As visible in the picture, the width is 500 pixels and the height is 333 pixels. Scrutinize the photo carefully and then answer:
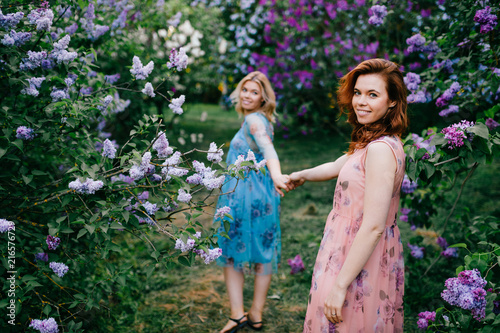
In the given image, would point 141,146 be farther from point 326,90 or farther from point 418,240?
point 326,90

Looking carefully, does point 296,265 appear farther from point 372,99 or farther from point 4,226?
point 4,226

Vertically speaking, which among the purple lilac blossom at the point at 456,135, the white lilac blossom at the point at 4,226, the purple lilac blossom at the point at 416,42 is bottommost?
the white lilac blossom at the point at 4,226

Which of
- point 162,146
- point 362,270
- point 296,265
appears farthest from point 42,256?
point 296,265

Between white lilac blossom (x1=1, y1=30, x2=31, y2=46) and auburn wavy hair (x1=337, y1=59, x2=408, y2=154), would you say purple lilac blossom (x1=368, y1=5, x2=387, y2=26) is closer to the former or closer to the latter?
auburn wavy hair (x1=337, y1=59, x2=408, y2=154)

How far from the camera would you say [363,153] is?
5.28 ft

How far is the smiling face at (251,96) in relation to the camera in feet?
9.10

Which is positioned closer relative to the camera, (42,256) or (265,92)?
(42,256)

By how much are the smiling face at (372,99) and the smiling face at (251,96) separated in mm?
1215

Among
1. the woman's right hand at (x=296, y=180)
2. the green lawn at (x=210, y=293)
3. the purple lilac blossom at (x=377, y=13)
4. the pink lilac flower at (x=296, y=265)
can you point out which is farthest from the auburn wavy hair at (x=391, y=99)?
the pink lilac flower at (x=296, y=265)

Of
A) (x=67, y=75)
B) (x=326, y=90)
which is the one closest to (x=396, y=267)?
(x=67, y=75)

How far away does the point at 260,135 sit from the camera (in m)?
2.60

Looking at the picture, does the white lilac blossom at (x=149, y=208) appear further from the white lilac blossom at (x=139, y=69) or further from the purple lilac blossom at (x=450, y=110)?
the purple lilac blossom at (x=450, y=110)

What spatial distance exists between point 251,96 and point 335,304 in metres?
1.67

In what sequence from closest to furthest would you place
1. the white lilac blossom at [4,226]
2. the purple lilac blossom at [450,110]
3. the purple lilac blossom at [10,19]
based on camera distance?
the white lilac blossom at [4,226] < the purple lilac blossom at [10,19] < the purple lilac blossom at [450,110]
